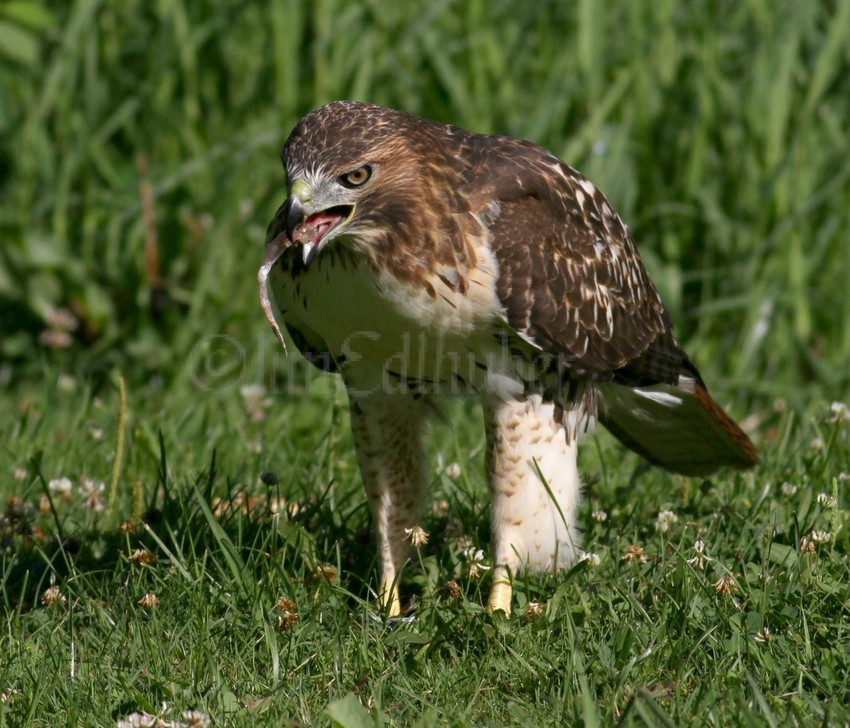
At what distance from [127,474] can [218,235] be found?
2.16 metres

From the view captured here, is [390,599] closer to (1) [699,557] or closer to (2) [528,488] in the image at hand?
(2) [528,488]

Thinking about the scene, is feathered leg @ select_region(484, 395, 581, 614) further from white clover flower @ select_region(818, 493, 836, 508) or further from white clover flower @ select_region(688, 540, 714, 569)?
white clover flower @ select_region(818, 493, 836, 508)

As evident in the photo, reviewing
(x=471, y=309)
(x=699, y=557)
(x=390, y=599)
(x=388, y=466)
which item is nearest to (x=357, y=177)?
(x=471, y=309)

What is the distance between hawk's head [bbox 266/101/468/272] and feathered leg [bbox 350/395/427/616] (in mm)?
681

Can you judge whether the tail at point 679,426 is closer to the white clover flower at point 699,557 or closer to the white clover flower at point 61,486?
the white clover flower at point 699,557

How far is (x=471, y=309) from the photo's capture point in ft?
11.4

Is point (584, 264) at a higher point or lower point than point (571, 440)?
higher

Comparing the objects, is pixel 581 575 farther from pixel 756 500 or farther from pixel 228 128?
pixel 228 128

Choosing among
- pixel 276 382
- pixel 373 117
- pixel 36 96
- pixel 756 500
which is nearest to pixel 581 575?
pixel 756 500

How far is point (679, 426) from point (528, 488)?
0.88m

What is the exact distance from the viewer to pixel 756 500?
405 cm

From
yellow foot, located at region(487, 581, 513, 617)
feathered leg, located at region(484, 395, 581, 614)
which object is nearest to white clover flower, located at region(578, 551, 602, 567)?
feathered leg, located at region(484, 395, 581, 614)

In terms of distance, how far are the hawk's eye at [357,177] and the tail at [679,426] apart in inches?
47.0

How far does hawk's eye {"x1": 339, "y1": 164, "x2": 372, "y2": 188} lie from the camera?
11.2ft
